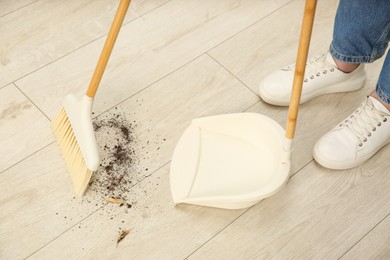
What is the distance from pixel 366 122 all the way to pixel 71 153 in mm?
605

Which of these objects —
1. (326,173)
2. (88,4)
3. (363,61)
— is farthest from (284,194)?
(88,4)

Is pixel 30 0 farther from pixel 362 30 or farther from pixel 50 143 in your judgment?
pixel 362 30

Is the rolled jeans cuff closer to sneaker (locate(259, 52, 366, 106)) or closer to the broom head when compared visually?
sneaker (locate(259, 52, 366, 106))

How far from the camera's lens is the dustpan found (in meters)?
0.90

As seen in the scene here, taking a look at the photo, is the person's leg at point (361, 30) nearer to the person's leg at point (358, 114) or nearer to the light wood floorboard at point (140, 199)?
the person's leg at point (358, 114)

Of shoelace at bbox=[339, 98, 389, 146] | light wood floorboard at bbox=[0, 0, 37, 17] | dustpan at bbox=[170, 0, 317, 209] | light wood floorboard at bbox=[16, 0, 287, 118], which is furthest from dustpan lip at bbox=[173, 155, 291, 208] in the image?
light wood floorboard at bbox=[0, 0, 37, 17]

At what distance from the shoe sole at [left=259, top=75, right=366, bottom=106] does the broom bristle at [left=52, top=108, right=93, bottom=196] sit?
1.39 ft

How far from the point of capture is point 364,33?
3.26 ft

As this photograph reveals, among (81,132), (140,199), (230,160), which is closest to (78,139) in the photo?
(81,132)

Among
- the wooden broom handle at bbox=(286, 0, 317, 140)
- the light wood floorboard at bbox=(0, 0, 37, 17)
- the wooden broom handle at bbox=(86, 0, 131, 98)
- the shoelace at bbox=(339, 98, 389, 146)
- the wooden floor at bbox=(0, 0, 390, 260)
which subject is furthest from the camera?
the light wood floorboard at bbox=(0, 0, 37, 17)

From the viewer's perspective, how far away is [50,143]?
1048 millimetres

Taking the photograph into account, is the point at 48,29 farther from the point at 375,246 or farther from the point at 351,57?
the point at 375,246

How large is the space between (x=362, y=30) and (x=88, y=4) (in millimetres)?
715

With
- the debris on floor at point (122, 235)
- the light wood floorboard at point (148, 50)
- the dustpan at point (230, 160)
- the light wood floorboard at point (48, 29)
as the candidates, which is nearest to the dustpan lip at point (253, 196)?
the dustpan at point (230, 160)
